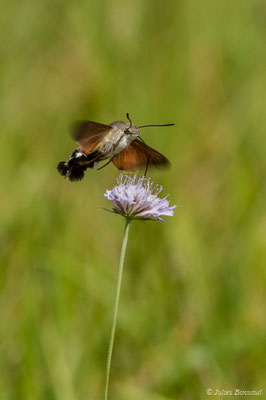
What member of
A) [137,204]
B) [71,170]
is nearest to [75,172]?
[71,170]

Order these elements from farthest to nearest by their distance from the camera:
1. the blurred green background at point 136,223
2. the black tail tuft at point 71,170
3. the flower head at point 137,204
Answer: the blurred green background at point 136,223 < the black tail tuft at point 71,170 < the flower head at point 137,204

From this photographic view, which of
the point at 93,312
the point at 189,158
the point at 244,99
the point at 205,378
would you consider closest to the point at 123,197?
the point at 205,378

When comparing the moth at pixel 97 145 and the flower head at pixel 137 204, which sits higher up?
the moth at pixel 97 145

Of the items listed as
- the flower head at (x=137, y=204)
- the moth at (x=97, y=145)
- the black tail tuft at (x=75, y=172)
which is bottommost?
the flower head at (x=137, y=204)

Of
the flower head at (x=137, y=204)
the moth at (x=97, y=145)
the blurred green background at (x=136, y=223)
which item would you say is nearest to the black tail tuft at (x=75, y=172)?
the moth at (x=97, y=145)

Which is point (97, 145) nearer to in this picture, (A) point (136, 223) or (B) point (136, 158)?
(B) point (136, 158)

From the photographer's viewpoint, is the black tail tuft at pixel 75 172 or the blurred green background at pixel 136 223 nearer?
the black tail tuft at pixel 75 172

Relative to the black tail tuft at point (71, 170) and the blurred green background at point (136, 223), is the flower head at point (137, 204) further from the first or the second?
the blurred green background at point (136, 223)

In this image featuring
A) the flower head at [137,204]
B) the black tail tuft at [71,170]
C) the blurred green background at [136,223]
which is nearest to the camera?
the flower head at [137,204]
